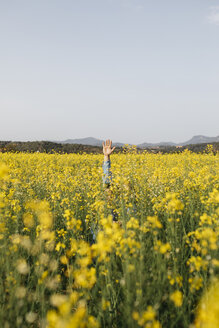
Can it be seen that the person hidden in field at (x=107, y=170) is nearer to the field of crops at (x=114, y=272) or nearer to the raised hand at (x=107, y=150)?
the raised hand at (x=107, y=150)

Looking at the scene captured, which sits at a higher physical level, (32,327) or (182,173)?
(182,173)

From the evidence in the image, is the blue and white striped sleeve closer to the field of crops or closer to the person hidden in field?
the person hidden in field

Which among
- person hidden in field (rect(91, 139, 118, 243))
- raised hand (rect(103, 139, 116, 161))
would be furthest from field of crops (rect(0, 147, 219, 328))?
raised hand (rect(103, 139, 116, 161))

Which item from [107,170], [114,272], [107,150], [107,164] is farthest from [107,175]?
[114,272]

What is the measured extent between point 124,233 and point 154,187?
2993 millimetres

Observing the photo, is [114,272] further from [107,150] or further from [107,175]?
[107,150]

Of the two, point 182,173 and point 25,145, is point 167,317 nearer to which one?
point 182,173

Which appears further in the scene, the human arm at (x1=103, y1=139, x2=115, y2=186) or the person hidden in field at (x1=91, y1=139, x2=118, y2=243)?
the human arm at (x1=103, y1=139, x2=115, y2=186)

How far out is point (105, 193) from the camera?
12.3 feet

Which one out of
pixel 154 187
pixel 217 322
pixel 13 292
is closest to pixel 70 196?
pixel 154 187

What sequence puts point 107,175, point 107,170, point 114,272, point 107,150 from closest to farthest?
1. point 114,272
2. point 107,175
3. point 107,170
4. point 107,150

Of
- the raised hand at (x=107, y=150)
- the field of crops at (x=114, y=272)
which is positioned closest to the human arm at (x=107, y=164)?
the raised hand at (x=107, y=150)

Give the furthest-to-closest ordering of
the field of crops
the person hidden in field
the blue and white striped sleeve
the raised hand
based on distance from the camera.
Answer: the raised hand → the blue and white striped sleeve → the person hidden in field → the field of crops

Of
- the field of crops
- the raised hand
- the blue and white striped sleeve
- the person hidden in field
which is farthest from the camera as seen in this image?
the raised hand
